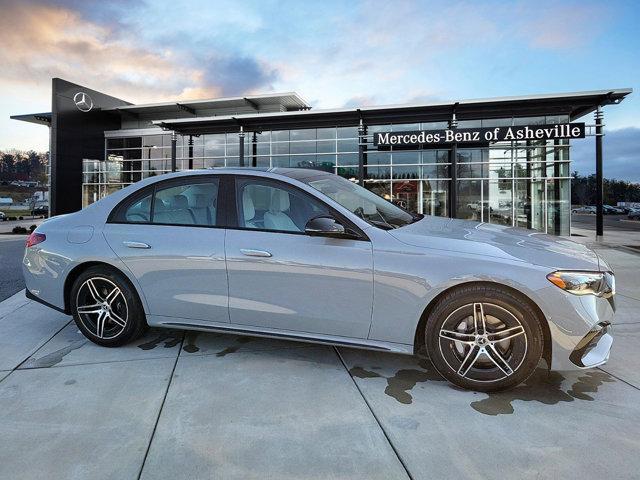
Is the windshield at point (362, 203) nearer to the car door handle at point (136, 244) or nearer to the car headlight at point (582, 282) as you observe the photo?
the car headlight at point (582, 282)

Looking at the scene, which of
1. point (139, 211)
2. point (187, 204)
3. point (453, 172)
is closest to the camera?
point (187, 204)

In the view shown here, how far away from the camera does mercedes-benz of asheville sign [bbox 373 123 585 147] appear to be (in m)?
17.2

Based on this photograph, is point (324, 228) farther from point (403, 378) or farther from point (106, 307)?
→ point (106, 307)

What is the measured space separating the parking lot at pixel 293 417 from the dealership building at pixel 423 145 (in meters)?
16.1

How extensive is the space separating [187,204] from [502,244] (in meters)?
2.60

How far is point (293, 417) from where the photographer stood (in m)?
2.82

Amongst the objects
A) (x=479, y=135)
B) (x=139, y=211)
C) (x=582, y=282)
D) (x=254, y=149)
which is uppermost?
(x=254, y=149)

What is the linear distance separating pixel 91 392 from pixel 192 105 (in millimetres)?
24840

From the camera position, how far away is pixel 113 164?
94.5 ft

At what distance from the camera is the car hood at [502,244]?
3045 millimetres

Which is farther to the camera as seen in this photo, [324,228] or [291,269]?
[291,269]

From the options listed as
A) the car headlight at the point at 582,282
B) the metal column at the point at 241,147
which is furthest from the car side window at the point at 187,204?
the metal column at the point at 241,147

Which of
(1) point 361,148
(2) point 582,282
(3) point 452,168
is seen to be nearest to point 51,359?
(2) point 582,282

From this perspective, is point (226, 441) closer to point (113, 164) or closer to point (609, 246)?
point (609, 246)
